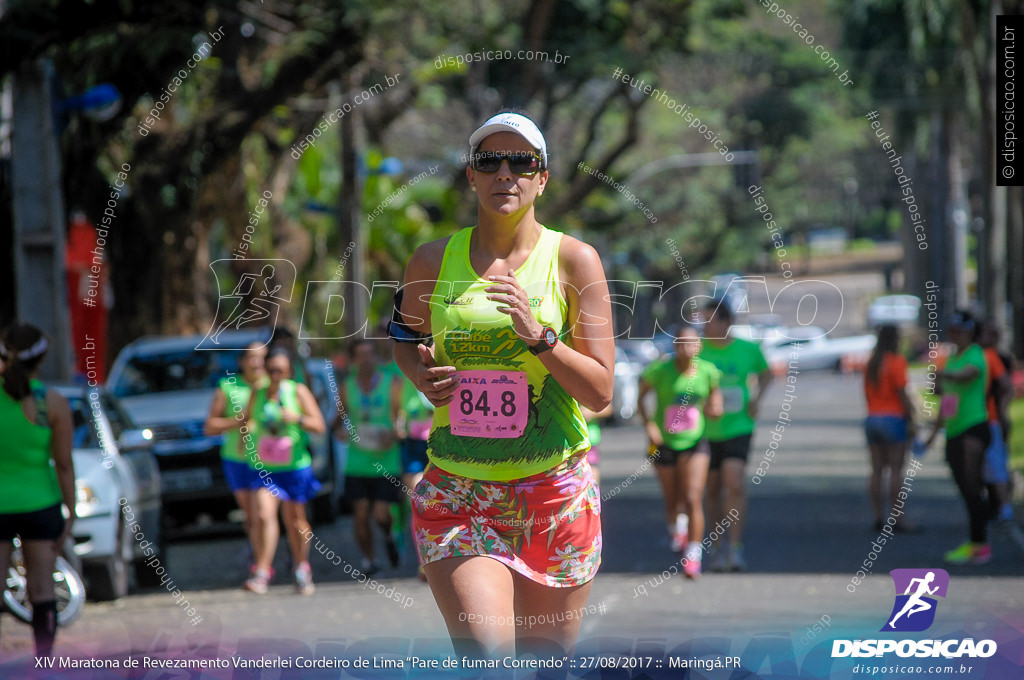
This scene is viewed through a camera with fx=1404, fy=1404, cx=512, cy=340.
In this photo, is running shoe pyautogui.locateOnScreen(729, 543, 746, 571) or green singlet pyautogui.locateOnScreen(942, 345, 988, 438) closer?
running shoe pyautogui.locateOnScreen(729, 543, 746, 571)

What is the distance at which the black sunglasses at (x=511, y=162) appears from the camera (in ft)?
12.6

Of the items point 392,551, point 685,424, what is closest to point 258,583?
point 392,551

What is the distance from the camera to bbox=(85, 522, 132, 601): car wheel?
903 cm

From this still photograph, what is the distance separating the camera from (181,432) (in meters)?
11.9

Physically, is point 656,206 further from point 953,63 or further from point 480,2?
point 480,2

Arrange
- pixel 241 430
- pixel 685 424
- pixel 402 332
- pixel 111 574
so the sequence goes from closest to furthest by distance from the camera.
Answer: pixel 402 332
pixel 111 574
pixel 241 430
pixel 685 424

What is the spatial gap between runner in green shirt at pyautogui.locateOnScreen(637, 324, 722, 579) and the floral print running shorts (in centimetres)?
577

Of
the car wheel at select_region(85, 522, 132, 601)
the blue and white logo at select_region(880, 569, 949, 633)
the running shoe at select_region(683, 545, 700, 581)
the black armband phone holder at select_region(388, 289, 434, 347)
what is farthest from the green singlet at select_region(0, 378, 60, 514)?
the running shoe at select_region(683, 545, 700, 581)

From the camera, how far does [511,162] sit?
3.84 meters

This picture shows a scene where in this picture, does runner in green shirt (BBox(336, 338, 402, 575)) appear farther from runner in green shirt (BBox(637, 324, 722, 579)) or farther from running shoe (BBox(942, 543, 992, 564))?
running shoe (BBox(942, 543, 992, 564))

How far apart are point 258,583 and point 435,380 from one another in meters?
5.91

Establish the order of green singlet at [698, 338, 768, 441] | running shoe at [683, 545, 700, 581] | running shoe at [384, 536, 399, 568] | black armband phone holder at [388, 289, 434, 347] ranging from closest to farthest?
black armband phone holder at [388, 289, 434, 347] → running shoe at [683, 545, 700, 581] → green singlet at [698, 338, 768, 441] → running shoe at [384, 536, 399, 568]

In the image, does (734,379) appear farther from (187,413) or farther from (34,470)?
(34,470)

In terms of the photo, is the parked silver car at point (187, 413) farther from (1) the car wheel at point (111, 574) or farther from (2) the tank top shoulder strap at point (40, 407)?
(2) the tank top shoulder strap at point (40, 407)
